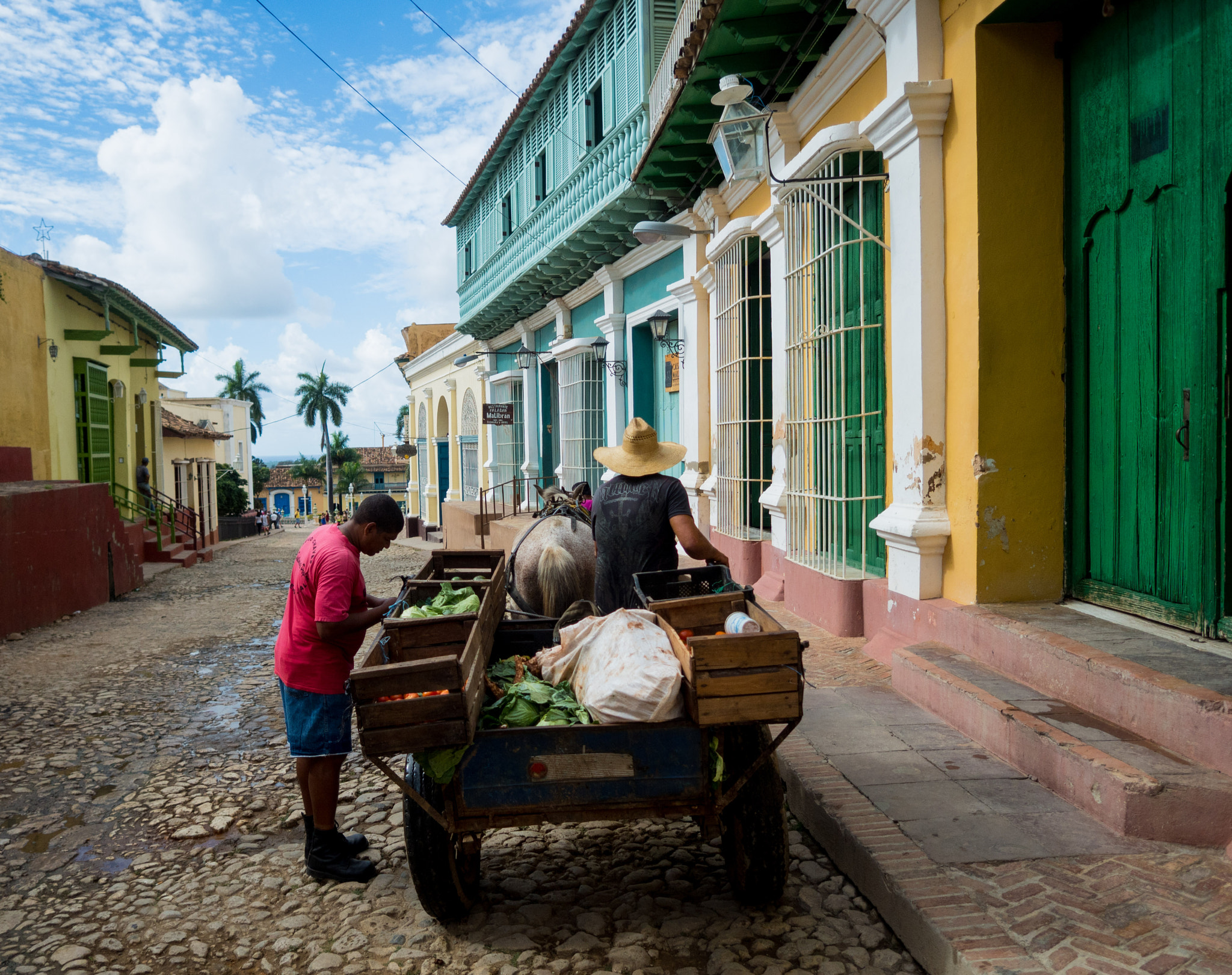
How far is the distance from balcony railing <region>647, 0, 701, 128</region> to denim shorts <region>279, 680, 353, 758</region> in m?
6.63

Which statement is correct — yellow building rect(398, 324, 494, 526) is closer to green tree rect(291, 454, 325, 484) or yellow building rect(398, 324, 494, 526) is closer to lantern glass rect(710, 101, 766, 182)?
lantern glass rect(710, 101, 766, 182)

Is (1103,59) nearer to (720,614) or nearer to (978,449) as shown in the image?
(978,449)

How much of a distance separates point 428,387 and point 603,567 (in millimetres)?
24467

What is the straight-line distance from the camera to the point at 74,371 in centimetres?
1630

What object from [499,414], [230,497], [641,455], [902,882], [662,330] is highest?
[662,330]

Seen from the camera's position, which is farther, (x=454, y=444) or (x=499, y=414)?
(x=454, y=444)

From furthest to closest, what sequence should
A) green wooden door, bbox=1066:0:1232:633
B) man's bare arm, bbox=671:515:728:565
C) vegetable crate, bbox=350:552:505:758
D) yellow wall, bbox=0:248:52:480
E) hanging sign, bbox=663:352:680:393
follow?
yellow wall, bbox=0:248:52:480 → hanging sign, bbox=663:352:680:393 → man's bare arm, bbox=671:515:728:565 → green wooden door, bbox=1066:0:1232:633 → vegetable crate, bbox=350:552:505:758

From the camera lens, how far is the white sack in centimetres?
294

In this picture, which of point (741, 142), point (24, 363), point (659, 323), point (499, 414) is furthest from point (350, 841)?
point (499, 414)

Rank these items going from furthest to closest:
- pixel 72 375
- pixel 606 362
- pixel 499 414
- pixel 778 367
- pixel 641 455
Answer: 1. pixel 499 414
2. pixel 72 375
3. pixel 606 362
4. pixel 778 367
5. pixel 641 455

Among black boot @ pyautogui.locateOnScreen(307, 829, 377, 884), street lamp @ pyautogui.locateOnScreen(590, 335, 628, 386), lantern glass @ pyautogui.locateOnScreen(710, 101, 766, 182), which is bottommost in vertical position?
black boot @ pyautogui.locateOnScreen(307, 829, 377, 884)

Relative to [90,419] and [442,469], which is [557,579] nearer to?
[90,419]

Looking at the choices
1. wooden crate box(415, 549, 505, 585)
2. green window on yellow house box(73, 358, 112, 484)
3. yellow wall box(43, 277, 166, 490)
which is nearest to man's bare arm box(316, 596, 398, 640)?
wooden crate box(415, 549, 505, 585)

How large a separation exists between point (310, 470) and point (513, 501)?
5802 cm
